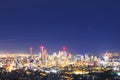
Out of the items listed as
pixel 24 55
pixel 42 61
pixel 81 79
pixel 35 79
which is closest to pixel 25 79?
pixel 35 79

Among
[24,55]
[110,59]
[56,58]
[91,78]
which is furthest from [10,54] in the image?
[91,78]

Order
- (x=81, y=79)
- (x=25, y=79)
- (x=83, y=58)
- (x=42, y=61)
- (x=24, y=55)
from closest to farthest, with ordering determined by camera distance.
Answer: (x=25, y=79) < (x=81, y=79) < (x=42, y=61) < (x=83, y=58) < (x=24, y=55)

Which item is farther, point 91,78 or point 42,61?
point 42,61

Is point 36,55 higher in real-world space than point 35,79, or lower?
higher

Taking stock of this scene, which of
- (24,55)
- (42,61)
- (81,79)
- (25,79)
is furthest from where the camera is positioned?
(24,55)

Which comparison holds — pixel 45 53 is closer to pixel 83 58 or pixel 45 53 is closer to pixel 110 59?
pixel 83 58

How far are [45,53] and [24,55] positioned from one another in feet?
14.0

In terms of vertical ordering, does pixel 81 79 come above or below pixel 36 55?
below

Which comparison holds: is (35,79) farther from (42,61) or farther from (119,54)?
(119,54)

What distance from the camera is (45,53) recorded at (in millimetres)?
33281

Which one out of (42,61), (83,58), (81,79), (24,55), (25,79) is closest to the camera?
(25,79)

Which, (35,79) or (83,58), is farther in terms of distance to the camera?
(83,58)

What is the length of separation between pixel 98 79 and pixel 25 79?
3.13 meters

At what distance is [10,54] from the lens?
34.6 metres
